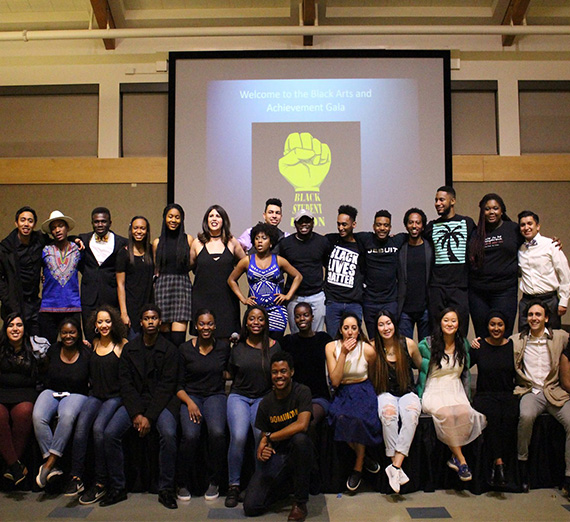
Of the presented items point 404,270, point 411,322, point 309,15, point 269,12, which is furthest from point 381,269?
point 269,12

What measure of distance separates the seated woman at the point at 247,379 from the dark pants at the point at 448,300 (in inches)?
44.8

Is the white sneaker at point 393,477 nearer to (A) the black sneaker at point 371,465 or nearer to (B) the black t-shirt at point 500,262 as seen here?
(A) the black sneaker at point 371,465

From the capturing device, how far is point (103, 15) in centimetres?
598

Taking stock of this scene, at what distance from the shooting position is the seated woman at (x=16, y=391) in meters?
3.19

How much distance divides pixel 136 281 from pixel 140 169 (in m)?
2.78

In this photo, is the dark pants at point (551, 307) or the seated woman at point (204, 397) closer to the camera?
the seated woman at point (204, 397)

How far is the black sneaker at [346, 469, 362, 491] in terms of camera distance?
3191 mm

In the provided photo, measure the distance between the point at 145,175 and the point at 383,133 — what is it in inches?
104

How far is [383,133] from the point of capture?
5.94m

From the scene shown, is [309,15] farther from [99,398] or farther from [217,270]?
[99,398]

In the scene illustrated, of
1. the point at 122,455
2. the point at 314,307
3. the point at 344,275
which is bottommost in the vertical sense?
the point at 122,455

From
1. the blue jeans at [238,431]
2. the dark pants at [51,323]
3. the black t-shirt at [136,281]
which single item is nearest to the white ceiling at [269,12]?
the black t-shirt at [136,281]

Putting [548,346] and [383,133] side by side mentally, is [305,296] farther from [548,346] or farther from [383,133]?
[383,133]

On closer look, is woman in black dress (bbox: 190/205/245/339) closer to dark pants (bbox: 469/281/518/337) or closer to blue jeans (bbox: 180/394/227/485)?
blue jeans (bbox: 180/394/227/485)
